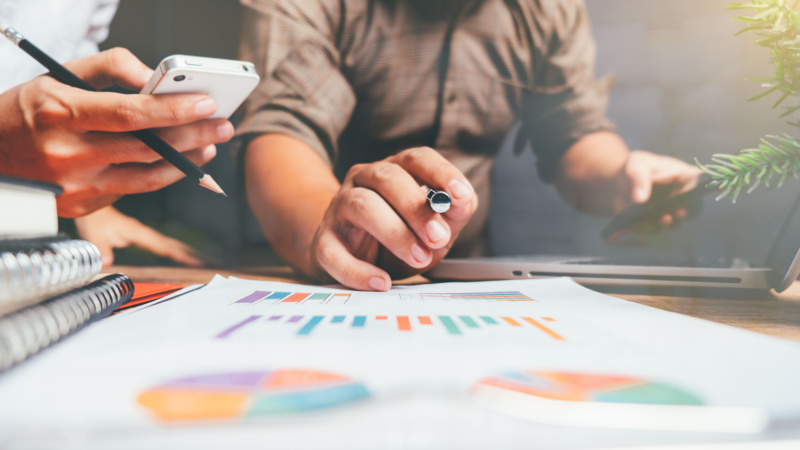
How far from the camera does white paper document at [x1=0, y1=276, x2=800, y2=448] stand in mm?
94

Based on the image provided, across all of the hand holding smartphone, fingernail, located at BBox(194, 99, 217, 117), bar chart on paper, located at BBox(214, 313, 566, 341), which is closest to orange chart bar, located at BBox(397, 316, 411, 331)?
bar chart on paper, located at BBox(214, 313, 566, 341)

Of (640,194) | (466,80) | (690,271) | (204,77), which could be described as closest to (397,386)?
(204,77)

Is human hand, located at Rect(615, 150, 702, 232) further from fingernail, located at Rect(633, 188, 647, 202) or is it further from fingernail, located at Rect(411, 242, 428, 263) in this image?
fingernail, located at Rect(411, 242, 428, 263)

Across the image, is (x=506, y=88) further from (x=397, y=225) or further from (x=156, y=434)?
(x=156, y=434)

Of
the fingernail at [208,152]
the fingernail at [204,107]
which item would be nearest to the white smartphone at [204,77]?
the fingernail at [204,107]

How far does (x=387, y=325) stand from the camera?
0.64 feet

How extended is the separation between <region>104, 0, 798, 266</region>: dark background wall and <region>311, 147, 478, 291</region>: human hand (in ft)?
1.45

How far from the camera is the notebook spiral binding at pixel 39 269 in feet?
0.45

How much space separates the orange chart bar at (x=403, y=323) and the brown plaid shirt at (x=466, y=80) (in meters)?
0.61

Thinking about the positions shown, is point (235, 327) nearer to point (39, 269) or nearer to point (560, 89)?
point (39, 269)

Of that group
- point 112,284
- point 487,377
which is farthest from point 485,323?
point 112,284

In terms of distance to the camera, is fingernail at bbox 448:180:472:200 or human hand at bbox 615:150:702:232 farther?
human hand at bbox 615:150:702:232

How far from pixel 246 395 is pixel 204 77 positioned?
236 millimetres

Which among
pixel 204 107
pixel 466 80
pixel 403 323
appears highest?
pixel 466 80
